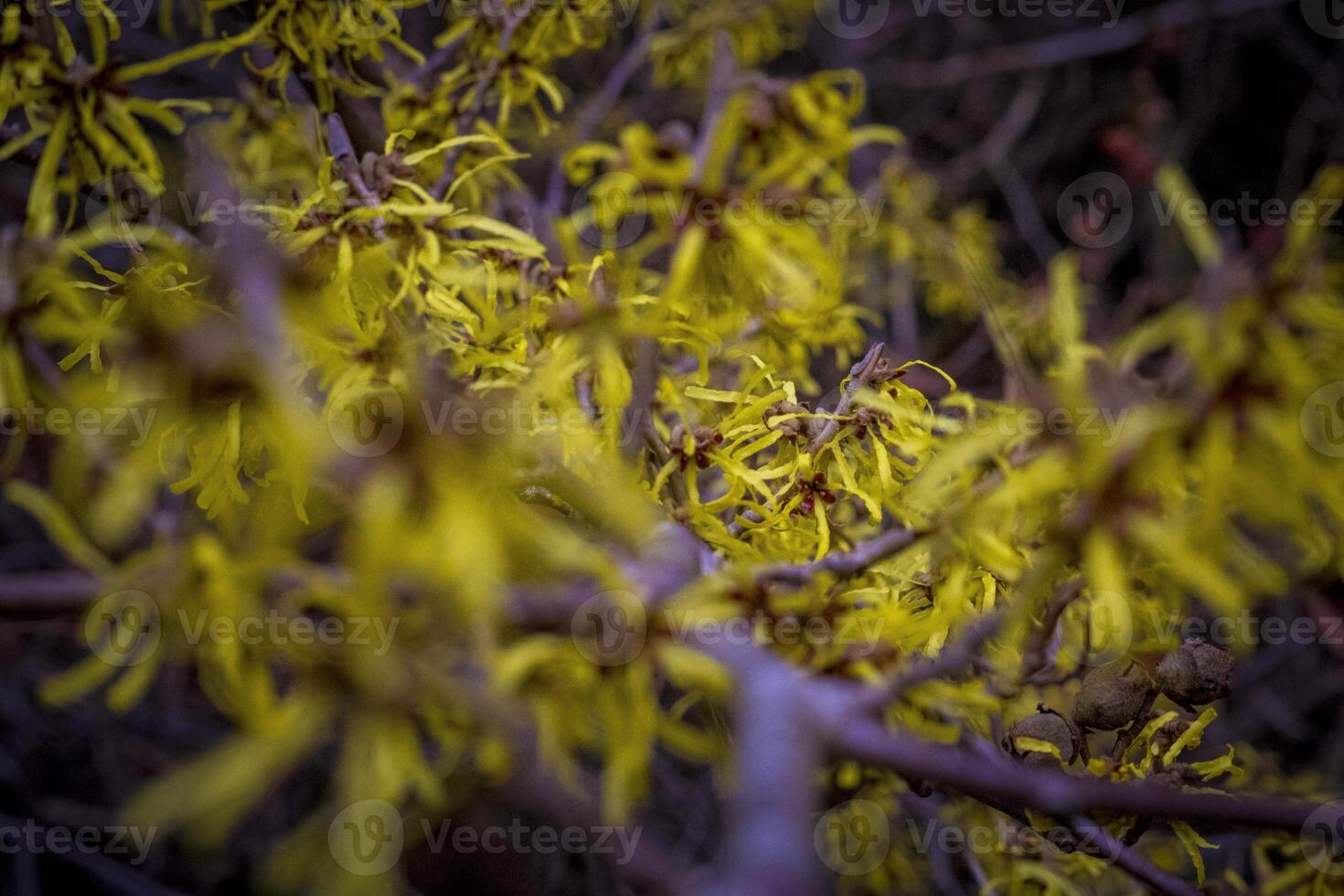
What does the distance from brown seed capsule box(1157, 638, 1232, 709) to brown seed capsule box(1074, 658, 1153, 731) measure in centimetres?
3

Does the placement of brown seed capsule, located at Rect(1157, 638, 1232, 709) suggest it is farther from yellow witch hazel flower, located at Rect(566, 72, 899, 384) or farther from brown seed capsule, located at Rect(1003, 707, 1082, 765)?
yellow witch hazel flower, located at Rect(566, 72, 899, 384)

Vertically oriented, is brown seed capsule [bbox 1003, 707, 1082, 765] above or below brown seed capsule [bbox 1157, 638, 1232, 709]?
below

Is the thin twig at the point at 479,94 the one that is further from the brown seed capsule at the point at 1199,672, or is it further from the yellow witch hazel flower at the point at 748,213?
the brown seed capsule at the point at 1199,672

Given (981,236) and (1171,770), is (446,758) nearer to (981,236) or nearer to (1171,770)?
(1171,770)

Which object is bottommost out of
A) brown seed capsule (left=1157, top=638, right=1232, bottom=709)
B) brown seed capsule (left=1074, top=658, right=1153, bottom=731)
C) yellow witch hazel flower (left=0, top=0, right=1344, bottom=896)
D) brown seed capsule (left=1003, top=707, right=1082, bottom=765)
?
brown seed capsule (left=1003, top=707, right=1082, bottom=765)

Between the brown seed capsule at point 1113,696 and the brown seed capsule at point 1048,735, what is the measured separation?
1.0 inches

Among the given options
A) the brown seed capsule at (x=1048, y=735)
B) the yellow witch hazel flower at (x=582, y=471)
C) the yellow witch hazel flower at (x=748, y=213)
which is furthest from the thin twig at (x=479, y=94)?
the brown seed capsule at (x=1048, y=735)

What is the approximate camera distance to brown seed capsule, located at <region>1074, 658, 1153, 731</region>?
0.91m

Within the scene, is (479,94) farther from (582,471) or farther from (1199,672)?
(1199,672)

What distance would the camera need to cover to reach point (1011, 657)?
3.79 ft

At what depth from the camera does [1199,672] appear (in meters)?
0.91

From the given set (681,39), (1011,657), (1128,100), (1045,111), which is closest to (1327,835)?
(1011,657)

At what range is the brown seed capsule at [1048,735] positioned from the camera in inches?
37.4

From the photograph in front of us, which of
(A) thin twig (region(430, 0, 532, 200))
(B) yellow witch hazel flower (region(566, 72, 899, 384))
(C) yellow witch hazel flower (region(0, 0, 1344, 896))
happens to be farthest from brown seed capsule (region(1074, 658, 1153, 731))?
(A) thin twig (region(430, 0, 532, 200))
